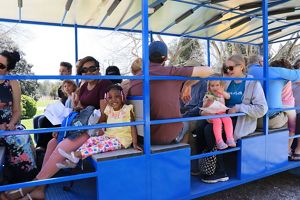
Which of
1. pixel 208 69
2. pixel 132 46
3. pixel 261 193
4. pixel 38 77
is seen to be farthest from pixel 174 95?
pixel 132 46

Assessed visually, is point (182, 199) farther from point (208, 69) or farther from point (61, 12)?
point (61, 12)

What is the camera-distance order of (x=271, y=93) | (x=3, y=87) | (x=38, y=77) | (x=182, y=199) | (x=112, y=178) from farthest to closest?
(x=271, y=93)
(x=3, y=87)
(x=182, y=199)
(x=112, y=178)
(x=38, y=77)

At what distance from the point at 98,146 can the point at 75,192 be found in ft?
1.82

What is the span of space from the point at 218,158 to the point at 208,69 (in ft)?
3.41

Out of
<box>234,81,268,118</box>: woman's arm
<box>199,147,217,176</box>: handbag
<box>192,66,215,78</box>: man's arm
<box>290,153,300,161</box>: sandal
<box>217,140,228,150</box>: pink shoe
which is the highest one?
<box>192,66,215,78</box>: man's arm

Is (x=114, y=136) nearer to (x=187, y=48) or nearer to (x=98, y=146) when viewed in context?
(x=98, y=146)

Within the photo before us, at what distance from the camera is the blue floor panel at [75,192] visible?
244 centimetres

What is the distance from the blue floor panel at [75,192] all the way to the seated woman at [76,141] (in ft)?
0.43

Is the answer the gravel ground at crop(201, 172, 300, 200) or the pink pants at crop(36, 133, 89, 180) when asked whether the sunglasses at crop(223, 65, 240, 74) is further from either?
the pink pants at crop(36, 133, 89, 180)

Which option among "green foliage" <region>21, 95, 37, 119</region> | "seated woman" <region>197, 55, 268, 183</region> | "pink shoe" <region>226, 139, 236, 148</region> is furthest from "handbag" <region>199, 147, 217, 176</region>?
"green foliage" <region>21, 95, 37, 119</region>

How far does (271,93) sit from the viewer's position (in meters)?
3.31

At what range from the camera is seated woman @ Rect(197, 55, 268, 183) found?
118 inches

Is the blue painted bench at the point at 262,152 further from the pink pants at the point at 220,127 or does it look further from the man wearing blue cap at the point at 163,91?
the man wearing blue cap at the point at 163,91

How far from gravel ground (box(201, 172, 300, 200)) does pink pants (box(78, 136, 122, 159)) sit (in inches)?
62.5
